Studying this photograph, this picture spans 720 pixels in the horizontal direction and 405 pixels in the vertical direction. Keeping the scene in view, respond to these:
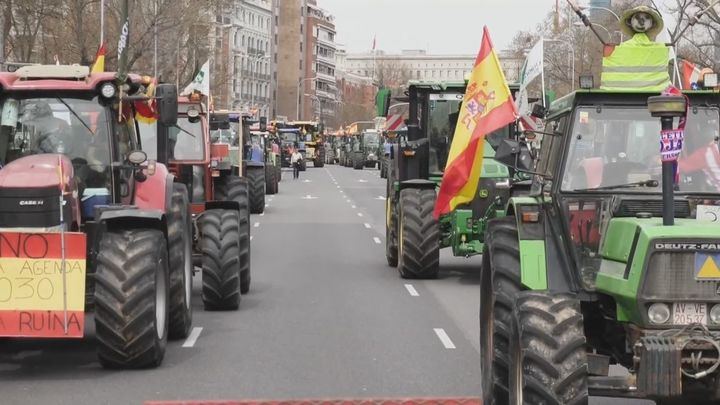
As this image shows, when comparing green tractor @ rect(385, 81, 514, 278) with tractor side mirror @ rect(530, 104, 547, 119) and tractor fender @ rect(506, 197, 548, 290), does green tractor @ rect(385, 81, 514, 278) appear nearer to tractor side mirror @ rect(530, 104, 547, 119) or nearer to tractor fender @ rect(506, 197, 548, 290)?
tractor side mirror @ rect(530, 104, 547, 119)

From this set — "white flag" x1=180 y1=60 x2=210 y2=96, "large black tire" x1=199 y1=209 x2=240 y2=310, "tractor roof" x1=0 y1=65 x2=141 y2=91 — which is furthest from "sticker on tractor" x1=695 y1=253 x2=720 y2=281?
"white flag" x1=180 y1=60 x2=210 y2=96

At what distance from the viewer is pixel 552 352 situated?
7.68m

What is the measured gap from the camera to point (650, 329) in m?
7.73

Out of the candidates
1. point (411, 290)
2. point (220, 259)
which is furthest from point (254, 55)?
point (220, 259)

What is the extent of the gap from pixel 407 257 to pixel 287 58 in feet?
575

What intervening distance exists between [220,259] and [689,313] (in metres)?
9.21

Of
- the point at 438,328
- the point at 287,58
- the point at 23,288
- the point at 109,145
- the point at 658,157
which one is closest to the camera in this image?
the point at 658,157

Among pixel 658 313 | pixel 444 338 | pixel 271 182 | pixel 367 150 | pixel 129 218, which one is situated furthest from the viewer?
pixel 367 150

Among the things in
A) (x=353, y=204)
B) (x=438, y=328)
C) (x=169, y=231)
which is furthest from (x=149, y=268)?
(x=353, y=204)

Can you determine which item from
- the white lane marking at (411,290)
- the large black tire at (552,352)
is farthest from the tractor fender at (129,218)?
the white lane marking at (411,290)

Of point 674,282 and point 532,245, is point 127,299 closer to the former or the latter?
point 532,245

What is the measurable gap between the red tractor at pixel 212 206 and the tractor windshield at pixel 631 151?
7513mm

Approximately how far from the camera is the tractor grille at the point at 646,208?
8617 millimetres

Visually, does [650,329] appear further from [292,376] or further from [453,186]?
[453,186]
